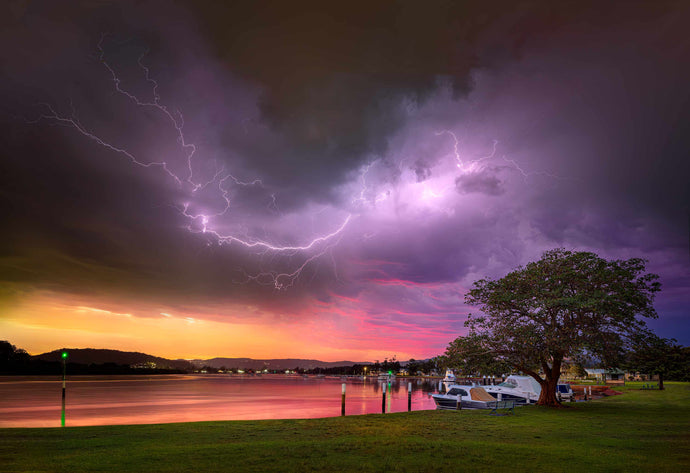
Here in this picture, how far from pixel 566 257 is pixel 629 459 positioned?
20.3 m

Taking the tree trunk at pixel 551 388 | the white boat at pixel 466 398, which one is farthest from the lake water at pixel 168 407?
the tree trunk at pixel 551 388

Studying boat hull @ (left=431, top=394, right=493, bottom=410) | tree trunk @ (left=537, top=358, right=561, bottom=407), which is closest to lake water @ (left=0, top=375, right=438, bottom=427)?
boat hull @ (left=431, top=394, right=493, bottom=410)

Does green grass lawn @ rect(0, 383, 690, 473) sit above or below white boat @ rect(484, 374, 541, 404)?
above

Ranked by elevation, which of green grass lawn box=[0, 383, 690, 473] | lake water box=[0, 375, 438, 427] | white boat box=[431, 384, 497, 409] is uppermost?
green grass lawn box=[0, 383, 690, 473]

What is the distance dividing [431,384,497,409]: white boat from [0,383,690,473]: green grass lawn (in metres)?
11.1

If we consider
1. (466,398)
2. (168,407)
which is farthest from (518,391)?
(168,407)

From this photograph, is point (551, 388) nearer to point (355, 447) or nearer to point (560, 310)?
point (560, 310)

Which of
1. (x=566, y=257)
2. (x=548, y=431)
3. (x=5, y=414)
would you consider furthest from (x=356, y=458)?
(x=5, y=414)

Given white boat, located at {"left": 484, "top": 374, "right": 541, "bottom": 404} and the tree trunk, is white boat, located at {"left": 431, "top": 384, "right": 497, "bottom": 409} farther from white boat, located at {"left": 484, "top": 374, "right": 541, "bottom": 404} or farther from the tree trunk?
white boat, located at {"left": 484, "top": 374, "right": 541, "bottom": 404}

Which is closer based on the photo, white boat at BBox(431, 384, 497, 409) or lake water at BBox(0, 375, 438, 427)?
white boat at BBox(431, 384, 497, 409)

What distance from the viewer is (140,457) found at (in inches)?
446

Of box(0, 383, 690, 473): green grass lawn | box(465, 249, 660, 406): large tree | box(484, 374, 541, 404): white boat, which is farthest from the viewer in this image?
box(484, 374, 541, 404): white boat

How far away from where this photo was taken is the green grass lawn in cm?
1045

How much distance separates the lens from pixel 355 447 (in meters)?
12.9
